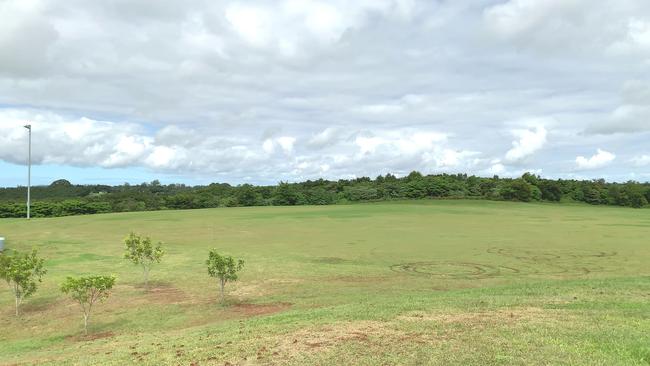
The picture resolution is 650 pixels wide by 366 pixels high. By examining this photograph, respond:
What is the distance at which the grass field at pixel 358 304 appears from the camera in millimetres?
10469

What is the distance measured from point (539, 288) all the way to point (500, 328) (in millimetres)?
7457

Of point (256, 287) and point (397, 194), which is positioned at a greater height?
point (397, 194)

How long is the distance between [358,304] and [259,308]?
432cm

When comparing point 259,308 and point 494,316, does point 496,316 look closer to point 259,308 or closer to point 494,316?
point 494,316

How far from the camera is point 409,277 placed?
2466 centimetres

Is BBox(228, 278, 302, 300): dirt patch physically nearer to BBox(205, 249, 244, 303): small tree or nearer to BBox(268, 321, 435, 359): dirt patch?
BBox(205, 249, 244, 303): small tree

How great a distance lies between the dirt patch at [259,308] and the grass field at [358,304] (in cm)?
8

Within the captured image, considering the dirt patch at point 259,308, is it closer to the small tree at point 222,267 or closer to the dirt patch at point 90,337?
the small tree at point 222,267

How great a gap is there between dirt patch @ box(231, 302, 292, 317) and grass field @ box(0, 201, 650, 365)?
8 cm

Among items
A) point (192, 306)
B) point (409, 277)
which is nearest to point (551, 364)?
point (192, 306)

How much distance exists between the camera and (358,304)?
647 inches

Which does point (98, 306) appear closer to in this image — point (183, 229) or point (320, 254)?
point (320, 254)

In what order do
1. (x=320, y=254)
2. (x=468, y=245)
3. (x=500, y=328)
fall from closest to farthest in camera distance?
(x=500, y=328), (x=320, y=254), (x=468, y=245)

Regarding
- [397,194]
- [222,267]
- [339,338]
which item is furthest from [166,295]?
[397,194]
